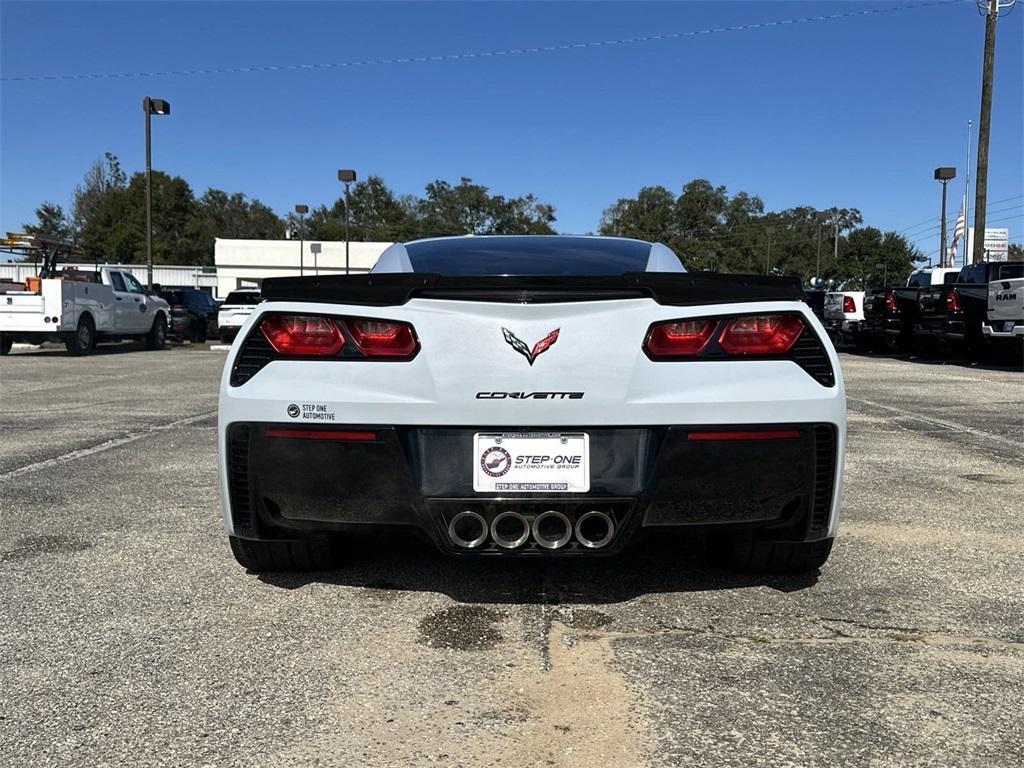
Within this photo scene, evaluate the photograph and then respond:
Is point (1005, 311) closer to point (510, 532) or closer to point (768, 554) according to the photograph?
point (768, 554)

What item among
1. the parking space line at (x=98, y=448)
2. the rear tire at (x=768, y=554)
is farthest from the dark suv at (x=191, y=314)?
the rear tire at (x=768, y=554)

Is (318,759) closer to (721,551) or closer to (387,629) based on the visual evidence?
(387,629)

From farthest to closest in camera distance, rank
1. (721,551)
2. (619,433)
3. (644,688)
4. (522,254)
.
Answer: (522,254)
(721,551)
(619,433)
(644,688)

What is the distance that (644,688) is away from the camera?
2504 millimetres

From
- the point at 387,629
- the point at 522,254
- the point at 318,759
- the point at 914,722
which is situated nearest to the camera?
the point at 318,759

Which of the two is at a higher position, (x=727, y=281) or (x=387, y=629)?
(x=727, y=281)

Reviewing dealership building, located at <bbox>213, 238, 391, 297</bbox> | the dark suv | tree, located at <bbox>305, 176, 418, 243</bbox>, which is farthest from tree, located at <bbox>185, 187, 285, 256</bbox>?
the dark suv

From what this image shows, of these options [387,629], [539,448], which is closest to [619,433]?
[539,448]

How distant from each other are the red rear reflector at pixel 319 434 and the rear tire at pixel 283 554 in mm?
544

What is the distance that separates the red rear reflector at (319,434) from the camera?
111 inches

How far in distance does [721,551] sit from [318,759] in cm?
185

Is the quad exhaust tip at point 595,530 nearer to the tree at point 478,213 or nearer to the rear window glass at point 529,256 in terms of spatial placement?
→ the rear window glass at point 529,256

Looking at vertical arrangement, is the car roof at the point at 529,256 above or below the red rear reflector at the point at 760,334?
above

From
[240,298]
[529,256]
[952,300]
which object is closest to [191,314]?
[240,298]
